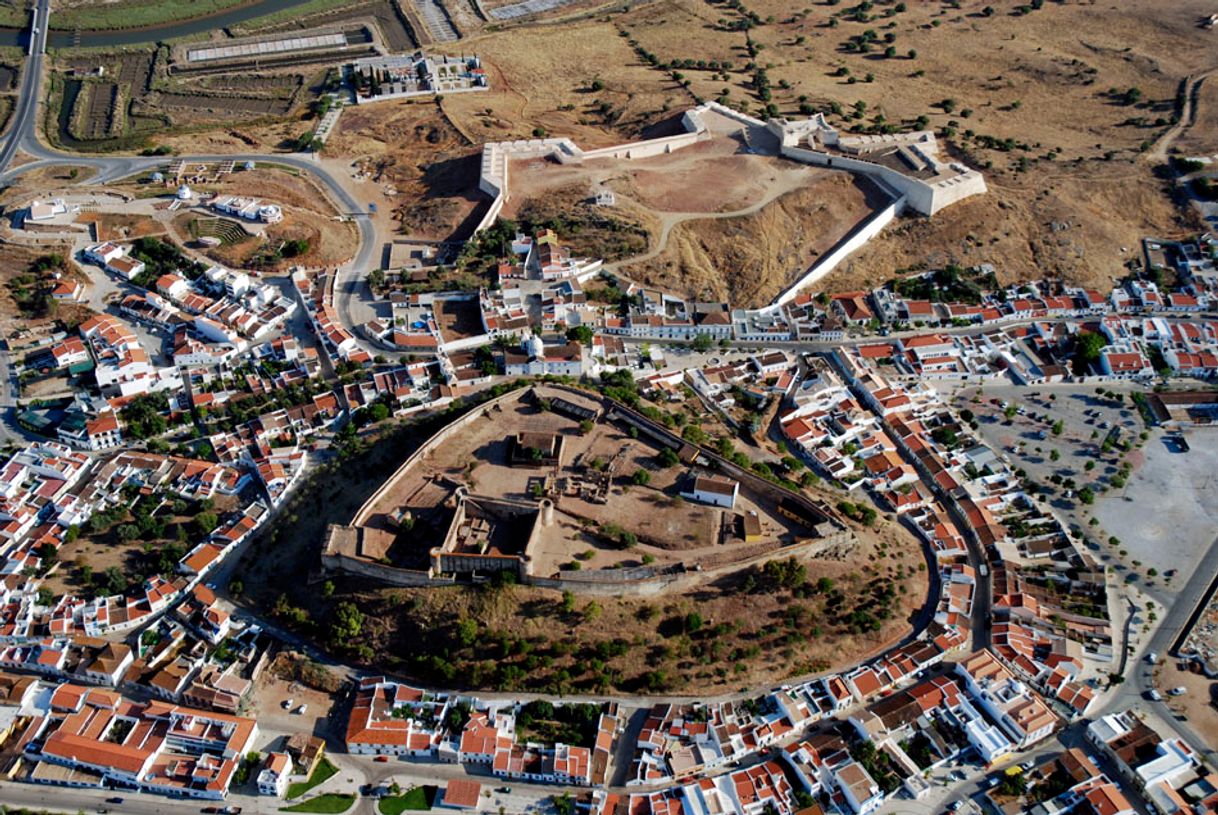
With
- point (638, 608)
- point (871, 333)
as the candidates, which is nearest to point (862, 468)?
point (871, 333)

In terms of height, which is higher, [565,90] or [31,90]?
[565,90]

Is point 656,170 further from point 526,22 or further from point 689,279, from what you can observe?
point 526,22

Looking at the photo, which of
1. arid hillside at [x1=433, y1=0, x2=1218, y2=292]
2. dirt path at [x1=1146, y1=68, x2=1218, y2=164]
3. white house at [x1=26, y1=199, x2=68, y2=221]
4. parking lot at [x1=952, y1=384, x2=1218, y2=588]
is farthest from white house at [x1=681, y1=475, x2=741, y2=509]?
dirt path at [x1=1146, y1=68, x2=1218, y2=164]

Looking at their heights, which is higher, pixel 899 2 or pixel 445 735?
pixel 899 2

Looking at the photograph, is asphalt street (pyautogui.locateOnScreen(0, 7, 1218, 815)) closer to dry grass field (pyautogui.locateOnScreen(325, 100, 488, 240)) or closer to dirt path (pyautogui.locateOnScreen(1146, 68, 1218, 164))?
dry grass field (pyautogui.locateOnScreen(325, 100, 488, 240))

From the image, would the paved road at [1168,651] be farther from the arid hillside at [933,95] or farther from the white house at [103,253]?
the white house at [103,253]

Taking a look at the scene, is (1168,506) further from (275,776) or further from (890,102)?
(890,102)

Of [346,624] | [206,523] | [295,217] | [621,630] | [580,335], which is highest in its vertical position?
[580,335]

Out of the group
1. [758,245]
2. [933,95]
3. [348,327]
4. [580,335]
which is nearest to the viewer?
[580,335]

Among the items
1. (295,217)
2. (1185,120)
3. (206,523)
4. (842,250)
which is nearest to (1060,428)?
(842,250)
